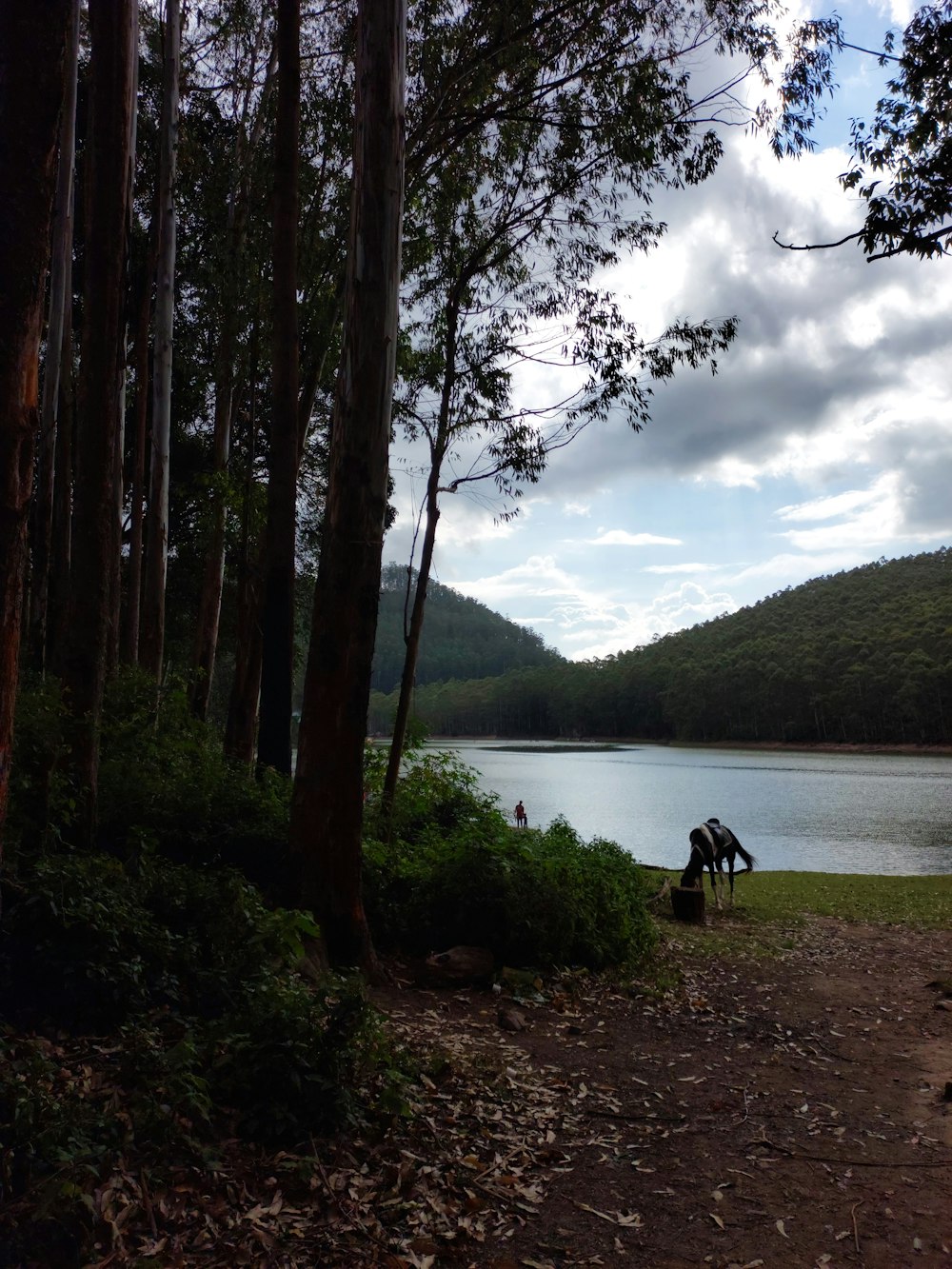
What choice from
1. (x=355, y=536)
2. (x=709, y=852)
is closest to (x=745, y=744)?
(x=709, y=852)

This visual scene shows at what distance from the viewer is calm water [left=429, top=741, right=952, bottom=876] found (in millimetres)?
22000

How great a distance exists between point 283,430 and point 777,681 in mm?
62438

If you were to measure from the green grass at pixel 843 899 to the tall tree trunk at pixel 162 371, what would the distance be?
741 cm

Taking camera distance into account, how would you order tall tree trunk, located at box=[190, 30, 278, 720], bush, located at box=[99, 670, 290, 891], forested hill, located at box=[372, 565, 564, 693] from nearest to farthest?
bush, located at box=[99, 670, 290, 891]
tall tree trunk, located at box=[190, 30, 278, 720]
forested hill, located at box=[372, 565, 564, 693]

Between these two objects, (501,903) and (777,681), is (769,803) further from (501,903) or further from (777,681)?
(777,681)

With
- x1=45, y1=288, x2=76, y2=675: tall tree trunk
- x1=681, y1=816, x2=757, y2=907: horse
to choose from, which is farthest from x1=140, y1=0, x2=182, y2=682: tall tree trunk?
x1=681, y1=816, x2=757, y2=907: horse

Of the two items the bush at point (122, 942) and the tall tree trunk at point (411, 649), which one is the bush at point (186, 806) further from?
the tall tree trunk at point (411, 649)

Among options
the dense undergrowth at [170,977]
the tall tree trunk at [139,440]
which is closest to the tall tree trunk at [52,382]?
the tall tree trunk at [139,440]

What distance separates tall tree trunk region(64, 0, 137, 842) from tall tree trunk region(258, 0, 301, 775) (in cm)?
292

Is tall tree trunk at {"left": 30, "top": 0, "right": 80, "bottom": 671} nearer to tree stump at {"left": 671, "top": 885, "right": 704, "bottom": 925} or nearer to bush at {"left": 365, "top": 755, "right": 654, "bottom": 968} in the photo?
bush at {"left": 365, "top": 755, "right": 654, "bottom": 968}

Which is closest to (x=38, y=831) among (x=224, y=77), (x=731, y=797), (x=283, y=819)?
(x=283, y=819)

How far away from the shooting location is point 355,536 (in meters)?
5.68

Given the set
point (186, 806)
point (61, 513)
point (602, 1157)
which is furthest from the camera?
point (61, 513)

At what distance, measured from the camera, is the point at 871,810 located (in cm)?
3089
